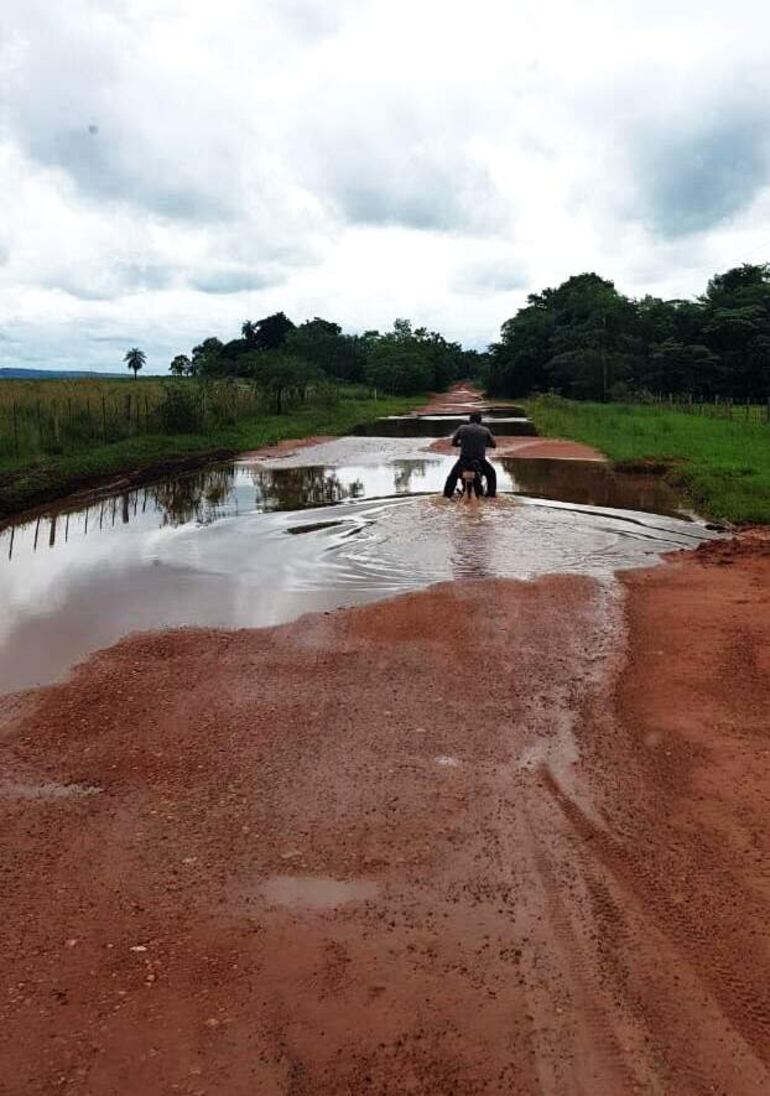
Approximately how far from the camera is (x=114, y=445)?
2339 centimetres

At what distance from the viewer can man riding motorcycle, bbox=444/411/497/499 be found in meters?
15.2

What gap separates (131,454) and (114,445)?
107 cm

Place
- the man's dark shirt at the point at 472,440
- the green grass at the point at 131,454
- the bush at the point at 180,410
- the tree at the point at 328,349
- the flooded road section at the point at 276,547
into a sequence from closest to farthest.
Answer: the flooded road section at the point at 276,547 → the man's dark shirt at the point at 472,440 → the green grass at the point at 131,454 → the bush at the point at 180,410 → the tree at the point at 328,349

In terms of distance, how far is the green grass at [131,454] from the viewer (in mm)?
16906

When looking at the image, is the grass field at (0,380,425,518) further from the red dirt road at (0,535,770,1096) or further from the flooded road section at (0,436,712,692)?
the red dirt road at (0,535,770,1096)

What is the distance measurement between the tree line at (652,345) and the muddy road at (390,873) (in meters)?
45.3

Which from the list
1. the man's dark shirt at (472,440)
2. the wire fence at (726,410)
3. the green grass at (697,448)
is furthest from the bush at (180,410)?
the wire fence at (726,410)

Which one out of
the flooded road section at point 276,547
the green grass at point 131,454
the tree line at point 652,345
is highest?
the tree line at point 652,345

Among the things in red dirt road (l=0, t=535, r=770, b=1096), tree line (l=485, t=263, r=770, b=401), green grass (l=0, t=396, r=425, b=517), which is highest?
tree line (l=485, t=263, r=770, b=401)

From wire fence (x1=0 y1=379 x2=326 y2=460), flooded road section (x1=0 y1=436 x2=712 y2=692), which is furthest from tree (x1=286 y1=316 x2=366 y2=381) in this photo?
flooded road section (x1=0 y1=436 x2=712 y2=692)

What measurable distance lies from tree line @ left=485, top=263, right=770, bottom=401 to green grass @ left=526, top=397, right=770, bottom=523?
1228 centimetres

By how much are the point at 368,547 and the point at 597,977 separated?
8876 mm

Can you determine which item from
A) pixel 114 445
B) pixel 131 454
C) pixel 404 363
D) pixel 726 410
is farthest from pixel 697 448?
pixel 404 363

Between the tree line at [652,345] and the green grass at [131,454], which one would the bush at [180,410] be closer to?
the green grass at [131,454]
